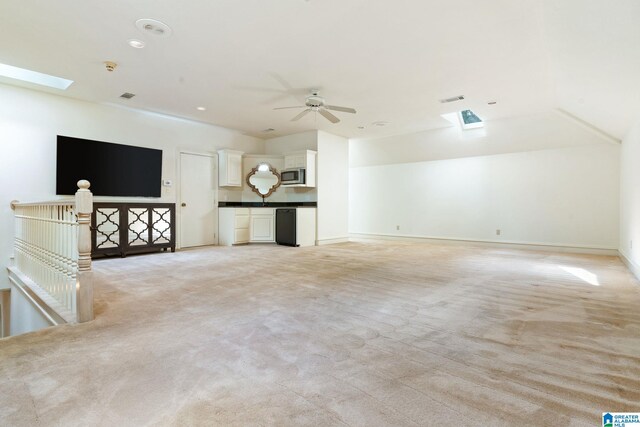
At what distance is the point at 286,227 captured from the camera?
7.15 metres

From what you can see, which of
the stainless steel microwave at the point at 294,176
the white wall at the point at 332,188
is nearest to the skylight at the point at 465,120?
the white wall at the point at 332,188

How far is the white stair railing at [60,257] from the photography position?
2355 mm

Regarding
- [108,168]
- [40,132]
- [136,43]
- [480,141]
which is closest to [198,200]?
[108,168]

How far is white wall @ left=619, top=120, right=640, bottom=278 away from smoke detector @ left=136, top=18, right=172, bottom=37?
610 centimetres

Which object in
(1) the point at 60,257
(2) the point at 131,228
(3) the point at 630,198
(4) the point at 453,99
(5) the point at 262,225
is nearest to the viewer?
(1) the point at 60,257

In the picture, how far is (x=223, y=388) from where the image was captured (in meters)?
1.48

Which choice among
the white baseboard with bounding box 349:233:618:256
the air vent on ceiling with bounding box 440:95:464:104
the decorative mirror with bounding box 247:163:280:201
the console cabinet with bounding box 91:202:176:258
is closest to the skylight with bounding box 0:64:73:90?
the console cabinet with bounding box 91:202:176:258

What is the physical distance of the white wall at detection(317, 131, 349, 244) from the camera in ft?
24.6

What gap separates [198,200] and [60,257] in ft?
14.2

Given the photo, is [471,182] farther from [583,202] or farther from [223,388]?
[223,388]

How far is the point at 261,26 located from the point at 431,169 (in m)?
6.18

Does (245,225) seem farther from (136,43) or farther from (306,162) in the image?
(136,43)

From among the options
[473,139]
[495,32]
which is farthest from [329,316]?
[473,139]

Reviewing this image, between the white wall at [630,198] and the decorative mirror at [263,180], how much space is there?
259 inches
